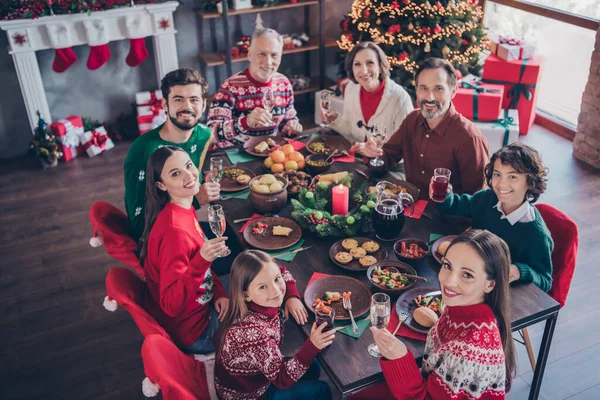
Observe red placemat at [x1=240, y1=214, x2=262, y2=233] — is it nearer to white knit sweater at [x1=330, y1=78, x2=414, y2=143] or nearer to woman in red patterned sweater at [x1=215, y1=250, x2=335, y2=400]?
woman in red patterned sweater at [x1=215, y1=250, x2=335, y2=400]

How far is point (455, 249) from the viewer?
1.72 metres

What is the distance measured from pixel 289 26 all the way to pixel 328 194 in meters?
3.62

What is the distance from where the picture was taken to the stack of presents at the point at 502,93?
4.77 m

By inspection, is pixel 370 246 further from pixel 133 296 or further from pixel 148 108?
pixel 148 108

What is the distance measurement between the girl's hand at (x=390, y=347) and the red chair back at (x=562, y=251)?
0.98m

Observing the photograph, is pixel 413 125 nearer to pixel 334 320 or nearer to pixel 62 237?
pixel 334 320

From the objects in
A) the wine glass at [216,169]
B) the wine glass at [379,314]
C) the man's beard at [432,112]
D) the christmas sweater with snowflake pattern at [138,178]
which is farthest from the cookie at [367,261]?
the christmas sweater with snowflake pattern at [138,178]

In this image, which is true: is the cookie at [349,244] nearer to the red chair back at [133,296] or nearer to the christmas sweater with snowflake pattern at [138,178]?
the red chair back at [133,296]

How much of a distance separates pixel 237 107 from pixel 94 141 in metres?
2.25

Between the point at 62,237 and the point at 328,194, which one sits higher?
the point at 328,194

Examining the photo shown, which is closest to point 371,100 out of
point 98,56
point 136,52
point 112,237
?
point 112,237

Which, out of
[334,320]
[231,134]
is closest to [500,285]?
[334,320]

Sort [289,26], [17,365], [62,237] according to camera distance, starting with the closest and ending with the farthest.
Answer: [17,365] → [62,237] → [289,26]

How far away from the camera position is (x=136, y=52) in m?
5.18
